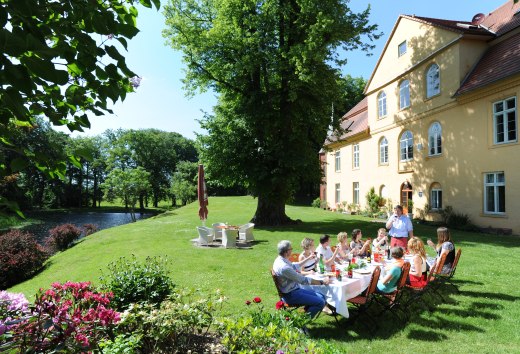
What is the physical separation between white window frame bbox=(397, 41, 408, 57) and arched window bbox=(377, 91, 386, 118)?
332 centimetres

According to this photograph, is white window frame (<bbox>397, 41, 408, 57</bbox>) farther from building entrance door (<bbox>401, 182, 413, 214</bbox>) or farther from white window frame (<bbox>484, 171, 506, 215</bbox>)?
white window frame (<bbox>484, 171, 506, 215</bbox>)

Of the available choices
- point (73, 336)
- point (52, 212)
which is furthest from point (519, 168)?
point (52, 212)

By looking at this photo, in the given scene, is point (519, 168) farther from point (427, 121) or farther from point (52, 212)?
point (52, 212)

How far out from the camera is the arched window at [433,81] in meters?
21.5

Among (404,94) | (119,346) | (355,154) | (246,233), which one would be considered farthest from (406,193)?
(119,346)

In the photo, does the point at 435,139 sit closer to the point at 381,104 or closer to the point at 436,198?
the point at 436,198

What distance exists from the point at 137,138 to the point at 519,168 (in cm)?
6055

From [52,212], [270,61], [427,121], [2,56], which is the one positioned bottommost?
[52,212]

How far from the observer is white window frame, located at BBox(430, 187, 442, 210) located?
71.0ft

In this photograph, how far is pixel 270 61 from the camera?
20.2 meters

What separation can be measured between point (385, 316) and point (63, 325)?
5.93m

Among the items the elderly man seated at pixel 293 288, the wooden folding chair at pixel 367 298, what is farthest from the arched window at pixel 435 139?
the elderly man seated at pixel 293 288

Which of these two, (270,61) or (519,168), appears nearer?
(519,168)

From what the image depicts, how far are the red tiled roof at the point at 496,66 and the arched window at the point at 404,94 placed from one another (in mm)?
5139
